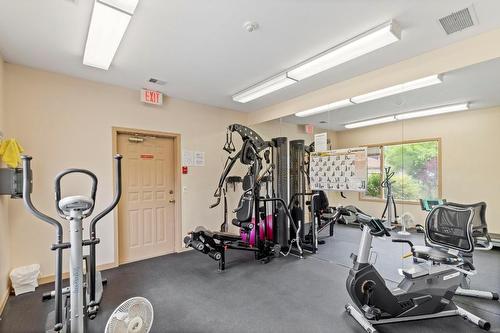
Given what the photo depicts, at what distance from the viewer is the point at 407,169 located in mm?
3217

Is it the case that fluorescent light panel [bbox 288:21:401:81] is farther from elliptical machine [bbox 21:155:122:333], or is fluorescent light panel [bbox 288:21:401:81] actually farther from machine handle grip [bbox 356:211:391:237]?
elliptical machine [bbox 21:155:122:333]

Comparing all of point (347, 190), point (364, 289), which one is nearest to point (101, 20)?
point (364, 289)

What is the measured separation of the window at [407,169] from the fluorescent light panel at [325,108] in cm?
79

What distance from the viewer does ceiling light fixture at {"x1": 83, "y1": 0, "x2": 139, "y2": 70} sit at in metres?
1.95

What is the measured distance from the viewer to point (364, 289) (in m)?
2.18

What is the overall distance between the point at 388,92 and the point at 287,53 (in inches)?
60.2

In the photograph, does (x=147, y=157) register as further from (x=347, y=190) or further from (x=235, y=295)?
(x=347, y=190)

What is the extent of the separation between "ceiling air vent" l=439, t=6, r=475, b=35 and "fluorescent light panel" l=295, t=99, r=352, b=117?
1412 millimetres

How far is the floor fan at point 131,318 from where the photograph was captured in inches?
61.9

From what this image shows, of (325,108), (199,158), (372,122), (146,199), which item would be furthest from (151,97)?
(372,122)

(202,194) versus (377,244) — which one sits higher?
(202,194)

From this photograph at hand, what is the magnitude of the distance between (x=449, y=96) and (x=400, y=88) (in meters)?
0.55

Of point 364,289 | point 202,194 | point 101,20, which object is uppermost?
point 101,20

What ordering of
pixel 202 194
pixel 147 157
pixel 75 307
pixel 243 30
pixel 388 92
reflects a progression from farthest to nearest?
pixel 202 194, pixel 147 157, pixel 388 92, pixel 243 30, pixel 75 307
